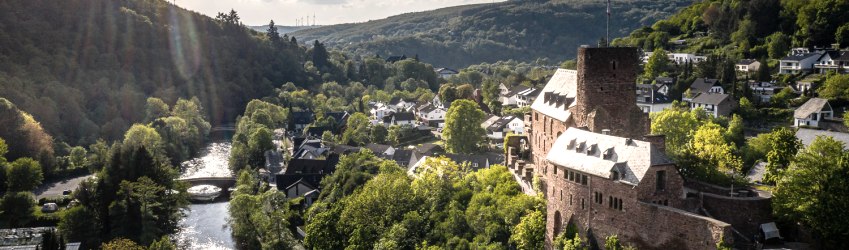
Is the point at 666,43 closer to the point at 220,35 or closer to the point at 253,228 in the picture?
the point at 253,228

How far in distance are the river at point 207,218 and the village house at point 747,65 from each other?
68.2m

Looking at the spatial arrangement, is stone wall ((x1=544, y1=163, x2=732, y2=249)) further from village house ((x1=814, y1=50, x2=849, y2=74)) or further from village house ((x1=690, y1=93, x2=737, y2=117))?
village house ((x1=814, y1=50, x2=849, y2=74))

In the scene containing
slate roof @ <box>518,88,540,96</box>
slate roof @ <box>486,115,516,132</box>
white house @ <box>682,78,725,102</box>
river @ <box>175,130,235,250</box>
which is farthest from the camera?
slate roof @ <box>518,88,540,96</box>

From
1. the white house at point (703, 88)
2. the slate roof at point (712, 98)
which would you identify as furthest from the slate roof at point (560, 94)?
the white house at point (703, 88)

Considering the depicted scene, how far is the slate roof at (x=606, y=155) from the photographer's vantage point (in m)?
36.5

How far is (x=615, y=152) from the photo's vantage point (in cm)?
3812

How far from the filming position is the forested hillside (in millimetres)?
118625

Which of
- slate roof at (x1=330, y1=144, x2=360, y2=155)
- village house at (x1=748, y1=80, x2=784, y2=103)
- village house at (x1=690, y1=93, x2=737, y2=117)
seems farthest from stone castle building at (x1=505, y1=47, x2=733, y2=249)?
village house at (x1=748, y1=80, x2=784, y2=103)

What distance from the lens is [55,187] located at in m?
86.9

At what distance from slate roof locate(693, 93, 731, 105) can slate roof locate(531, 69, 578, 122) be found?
31.8 meters

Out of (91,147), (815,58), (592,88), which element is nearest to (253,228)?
(592,88)

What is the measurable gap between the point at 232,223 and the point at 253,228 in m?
3.93

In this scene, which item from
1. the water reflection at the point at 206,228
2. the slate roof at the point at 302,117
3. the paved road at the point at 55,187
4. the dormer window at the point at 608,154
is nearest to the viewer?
the dormer window at the point at 608,154

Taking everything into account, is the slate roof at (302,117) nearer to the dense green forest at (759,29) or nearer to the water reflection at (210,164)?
the water reflection at (210,164)
